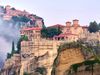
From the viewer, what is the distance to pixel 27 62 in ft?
304

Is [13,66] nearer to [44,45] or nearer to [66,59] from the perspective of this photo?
[44,45]

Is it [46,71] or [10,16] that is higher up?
[10,16]

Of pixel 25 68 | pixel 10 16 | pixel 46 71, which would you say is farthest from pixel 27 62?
pixel 10 16

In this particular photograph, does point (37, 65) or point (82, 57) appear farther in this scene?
point (37, 65)

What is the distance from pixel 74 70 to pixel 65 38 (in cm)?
7344

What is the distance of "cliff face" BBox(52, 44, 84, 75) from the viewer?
31594 mm

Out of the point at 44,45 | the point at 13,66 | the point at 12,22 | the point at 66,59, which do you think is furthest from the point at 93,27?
the point at 66,59

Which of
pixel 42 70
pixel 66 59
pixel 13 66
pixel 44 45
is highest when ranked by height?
pixel 66 59

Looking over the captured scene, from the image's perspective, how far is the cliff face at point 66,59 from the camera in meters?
31.6

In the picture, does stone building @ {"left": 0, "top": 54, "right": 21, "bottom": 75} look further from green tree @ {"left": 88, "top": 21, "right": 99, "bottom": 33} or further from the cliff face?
the cliff face

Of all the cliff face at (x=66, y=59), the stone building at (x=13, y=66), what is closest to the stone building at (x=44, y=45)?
the stone building at (x=13, y=66)

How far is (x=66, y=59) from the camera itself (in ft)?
106

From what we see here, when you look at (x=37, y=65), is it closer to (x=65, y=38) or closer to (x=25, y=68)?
(x=25, y=68)

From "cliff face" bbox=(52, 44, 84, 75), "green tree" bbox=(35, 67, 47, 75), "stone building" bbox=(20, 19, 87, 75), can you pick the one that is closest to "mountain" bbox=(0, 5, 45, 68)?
"stone building" bbox=(20, 19, 87, 75)
